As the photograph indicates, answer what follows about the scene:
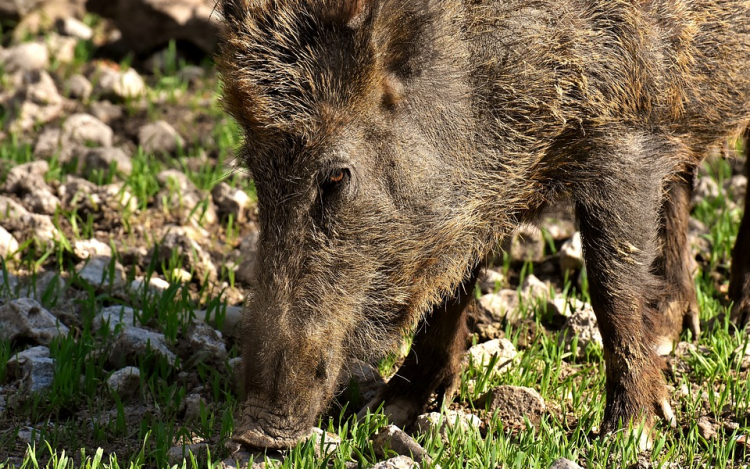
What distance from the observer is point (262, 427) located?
3.73m

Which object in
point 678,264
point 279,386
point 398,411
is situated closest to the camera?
point 279,386

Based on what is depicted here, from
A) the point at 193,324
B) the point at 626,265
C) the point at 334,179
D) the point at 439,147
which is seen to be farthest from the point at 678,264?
the point at 193,324

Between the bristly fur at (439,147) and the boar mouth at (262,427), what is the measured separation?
13 mm

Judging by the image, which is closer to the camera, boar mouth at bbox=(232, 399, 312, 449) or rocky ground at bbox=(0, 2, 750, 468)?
boar mouth at bbox=(232, 399, 312, 449)

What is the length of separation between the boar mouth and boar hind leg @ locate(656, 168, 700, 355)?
7.73 ft

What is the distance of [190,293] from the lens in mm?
5520

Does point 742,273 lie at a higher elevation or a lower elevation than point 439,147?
lower

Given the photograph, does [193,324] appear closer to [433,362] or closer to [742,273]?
[433,362]

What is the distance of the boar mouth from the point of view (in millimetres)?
3715

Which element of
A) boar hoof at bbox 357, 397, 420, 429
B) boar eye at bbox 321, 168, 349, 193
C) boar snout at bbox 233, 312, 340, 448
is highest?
boar eye at bbox 321, 168, 349, 193

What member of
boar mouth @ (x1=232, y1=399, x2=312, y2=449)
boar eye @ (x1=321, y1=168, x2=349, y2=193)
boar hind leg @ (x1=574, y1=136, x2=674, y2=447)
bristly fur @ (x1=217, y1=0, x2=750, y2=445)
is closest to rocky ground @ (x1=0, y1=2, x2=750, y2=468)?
boar mouth @ (x1=232, y1=399, x2=312, y2=449)

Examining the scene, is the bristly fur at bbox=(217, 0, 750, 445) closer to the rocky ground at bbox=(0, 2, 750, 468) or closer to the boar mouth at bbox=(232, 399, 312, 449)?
the boar mouth at bbox=(232, 399, 312, 449)

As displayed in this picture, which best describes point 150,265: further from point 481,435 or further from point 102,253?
point 481,435

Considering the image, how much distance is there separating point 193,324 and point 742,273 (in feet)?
9.61
